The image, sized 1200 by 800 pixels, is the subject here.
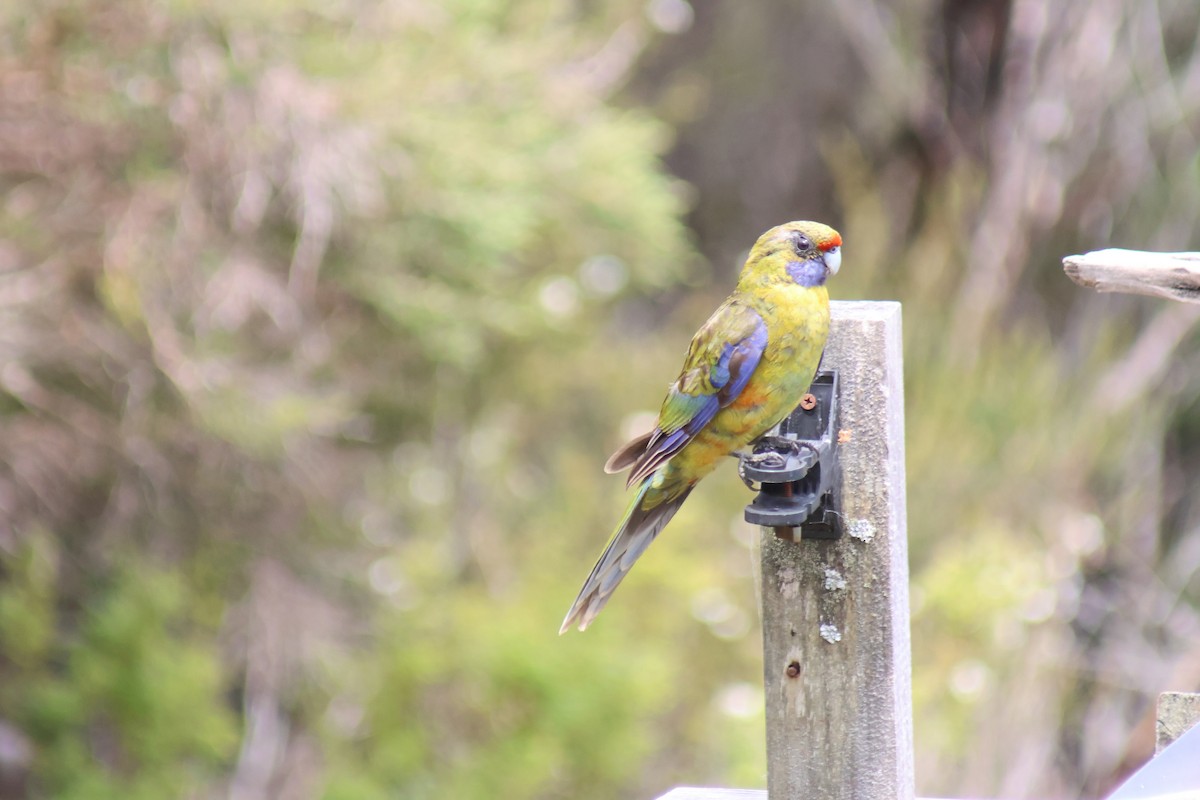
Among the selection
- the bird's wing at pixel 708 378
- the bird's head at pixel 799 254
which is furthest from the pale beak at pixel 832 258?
the bird's wing at pixel 708 378

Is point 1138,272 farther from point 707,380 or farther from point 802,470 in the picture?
point 707,380

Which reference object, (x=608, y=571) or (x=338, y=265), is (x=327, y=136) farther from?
(x=608, y=571)

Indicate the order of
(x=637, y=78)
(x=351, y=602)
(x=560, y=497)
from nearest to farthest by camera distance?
(x=351, y=602) < (x=560, y=497) < (x=637, y=78)

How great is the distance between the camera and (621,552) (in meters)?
1.65

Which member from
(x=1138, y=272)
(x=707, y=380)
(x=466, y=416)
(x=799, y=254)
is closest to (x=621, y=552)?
(x=707, y=380)

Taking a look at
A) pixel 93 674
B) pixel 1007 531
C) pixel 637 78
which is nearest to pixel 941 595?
pixel 1007 531

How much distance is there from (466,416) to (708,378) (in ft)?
9.34

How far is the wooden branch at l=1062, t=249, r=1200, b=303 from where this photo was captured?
1349 millimetres

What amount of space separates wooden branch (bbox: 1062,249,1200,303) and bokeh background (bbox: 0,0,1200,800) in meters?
2.13

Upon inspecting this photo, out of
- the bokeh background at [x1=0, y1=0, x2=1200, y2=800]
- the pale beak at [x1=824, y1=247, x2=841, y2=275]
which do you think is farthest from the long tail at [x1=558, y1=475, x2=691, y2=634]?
the bokeh background at [x1=0, y1=0, x2=1200, y2=800]

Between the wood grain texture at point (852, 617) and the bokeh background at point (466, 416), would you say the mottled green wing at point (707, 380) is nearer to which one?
the wood grain texture at point (852, 617)

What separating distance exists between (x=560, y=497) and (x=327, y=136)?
1894 mm

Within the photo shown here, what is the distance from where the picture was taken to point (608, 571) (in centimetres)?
163

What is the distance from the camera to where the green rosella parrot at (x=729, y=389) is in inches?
64.5
